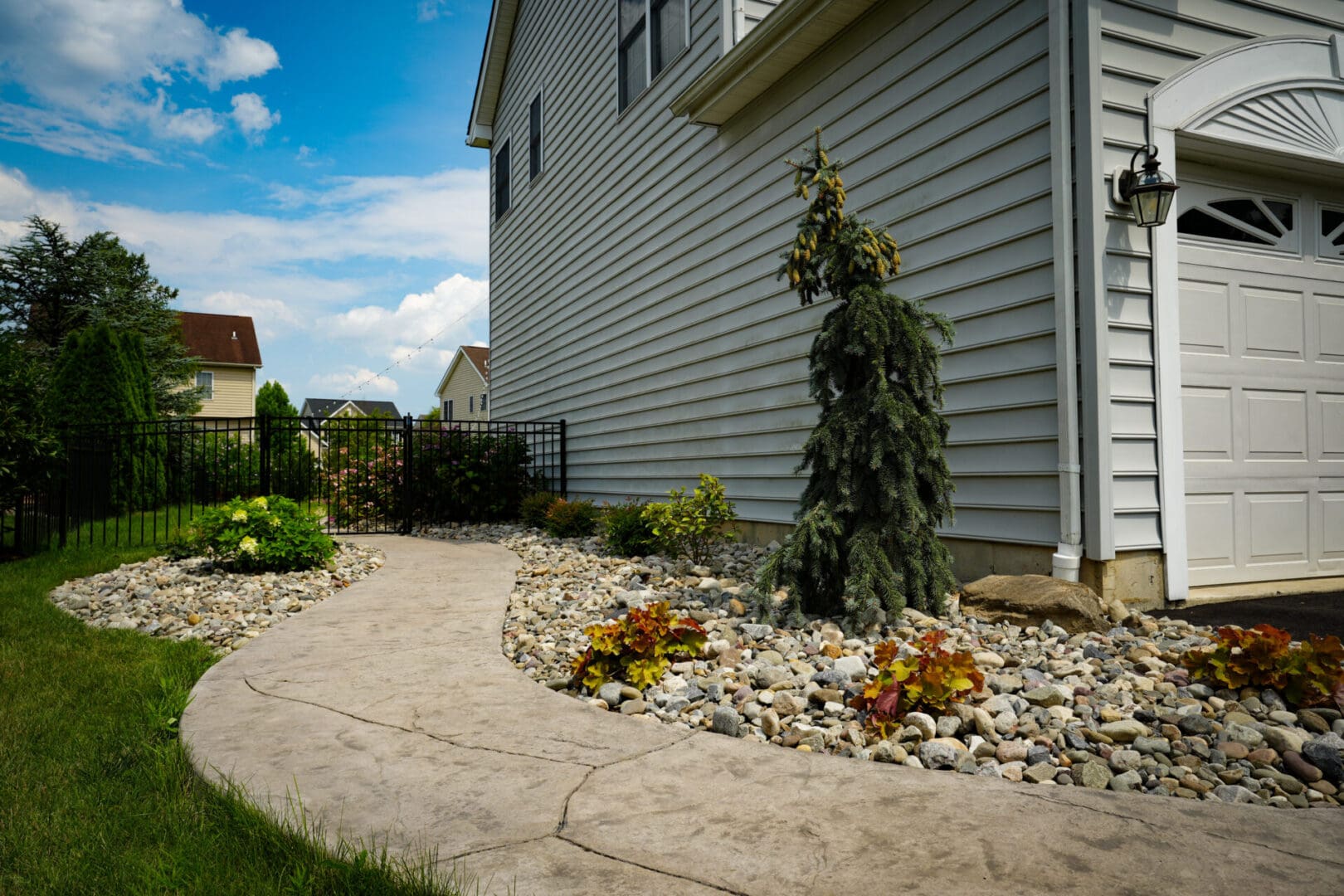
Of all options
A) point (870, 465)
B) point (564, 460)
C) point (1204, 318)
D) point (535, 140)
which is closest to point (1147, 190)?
point (1204, 318)

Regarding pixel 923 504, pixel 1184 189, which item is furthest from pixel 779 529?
pixel 1184 189

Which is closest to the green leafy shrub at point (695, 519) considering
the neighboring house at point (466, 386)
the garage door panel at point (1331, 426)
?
the garage door panel at point (1331, 426)

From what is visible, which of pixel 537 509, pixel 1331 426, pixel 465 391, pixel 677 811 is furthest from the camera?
pixel 465 391

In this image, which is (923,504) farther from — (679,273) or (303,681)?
(679,273)

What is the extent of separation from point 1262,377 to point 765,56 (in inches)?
160

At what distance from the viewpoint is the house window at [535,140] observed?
38.7 feet

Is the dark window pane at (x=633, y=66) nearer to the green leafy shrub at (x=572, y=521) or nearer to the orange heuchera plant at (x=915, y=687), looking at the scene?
the green leafy shrub at (x=572, y=521)

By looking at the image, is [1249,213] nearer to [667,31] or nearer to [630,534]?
[630,534]


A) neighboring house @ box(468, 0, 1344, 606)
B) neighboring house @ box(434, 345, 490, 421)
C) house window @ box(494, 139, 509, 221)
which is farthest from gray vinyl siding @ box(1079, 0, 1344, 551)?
neighboring house @ box(434, 345, 490, 421)

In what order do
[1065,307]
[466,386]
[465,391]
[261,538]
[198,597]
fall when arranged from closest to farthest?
[1065,307] < [198,597] < [261,538] < [466,386] < [465,391]

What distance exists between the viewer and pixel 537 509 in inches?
374

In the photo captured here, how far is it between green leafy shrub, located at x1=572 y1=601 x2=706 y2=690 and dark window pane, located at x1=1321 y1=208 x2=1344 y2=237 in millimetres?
4848

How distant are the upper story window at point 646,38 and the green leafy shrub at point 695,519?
4.51m

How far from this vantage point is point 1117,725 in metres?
2.43
